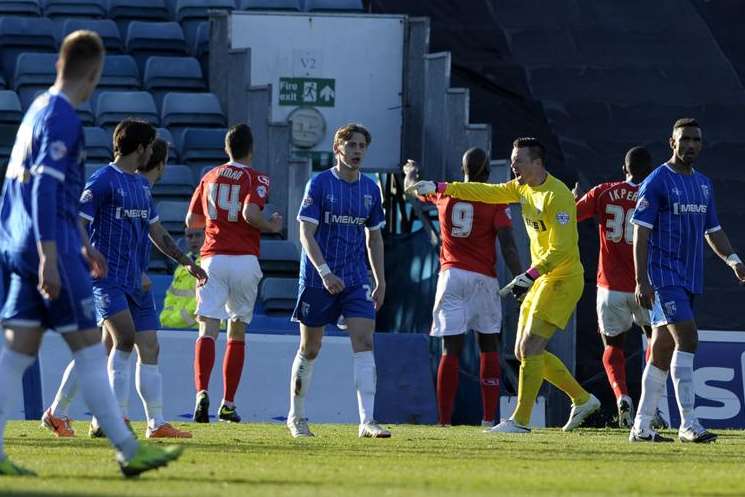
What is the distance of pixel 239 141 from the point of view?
13.9 m

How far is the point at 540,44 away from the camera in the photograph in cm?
2092

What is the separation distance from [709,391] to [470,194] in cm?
482

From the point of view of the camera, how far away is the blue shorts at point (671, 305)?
11.1 m

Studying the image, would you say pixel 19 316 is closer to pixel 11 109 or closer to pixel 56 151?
pixel 56 151

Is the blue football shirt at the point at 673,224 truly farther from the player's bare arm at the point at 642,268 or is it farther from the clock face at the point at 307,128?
the clock face at the point at 307,128

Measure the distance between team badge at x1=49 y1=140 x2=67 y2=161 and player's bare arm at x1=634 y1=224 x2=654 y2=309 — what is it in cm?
451

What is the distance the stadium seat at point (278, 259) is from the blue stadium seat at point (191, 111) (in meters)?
2.61

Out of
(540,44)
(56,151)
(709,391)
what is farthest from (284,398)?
(56,151)

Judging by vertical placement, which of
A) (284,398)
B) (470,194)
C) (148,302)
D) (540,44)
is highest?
(540,44)

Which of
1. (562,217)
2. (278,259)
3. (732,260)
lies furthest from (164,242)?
(278,259)

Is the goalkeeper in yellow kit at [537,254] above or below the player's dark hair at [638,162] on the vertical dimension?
below

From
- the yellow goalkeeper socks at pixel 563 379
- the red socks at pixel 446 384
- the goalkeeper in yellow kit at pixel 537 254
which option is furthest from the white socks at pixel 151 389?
the red socks at pixel 446 384

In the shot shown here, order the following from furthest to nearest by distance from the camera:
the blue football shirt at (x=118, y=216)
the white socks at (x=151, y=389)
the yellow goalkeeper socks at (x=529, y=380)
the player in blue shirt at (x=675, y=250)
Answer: the yellow goalkeeper socks at (x=529, y=380) → the white socks at (x=151, y=389) → the player in blue shirt at (x=675, y=250) → the blue football shirt at (x=118, y=216)

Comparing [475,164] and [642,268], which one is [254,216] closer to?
[475,164]
